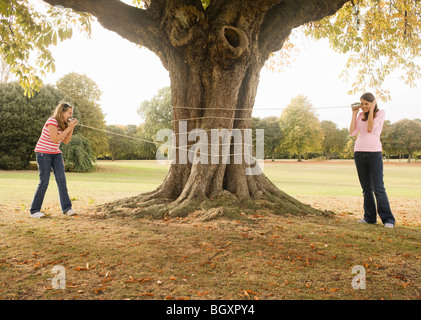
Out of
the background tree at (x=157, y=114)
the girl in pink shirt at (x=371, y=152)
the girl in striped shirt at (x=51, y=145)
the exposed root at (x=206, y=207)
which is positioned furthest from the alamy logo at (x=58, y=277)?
the background tree at (x=157, y=114)

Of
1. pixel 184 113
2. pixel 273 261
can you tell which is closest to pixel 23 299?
pixel 273 261

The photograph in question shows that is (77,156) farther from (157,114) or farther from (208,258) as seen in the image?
(208,258)

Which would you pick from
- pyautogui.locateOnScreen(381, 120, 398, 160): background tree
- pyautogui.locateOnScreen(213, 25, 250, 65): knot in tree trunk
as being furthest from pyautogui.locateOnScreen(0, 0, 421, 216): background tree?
pyautogui.locateOnScreen(381, 120, 398, 160): background tree

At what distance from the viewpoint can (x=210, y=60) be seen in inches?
212

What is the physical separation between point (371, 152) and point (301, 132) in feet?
145

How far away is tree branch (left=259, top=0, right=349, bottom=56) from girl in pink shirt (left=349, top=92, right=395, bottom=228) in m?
2.03

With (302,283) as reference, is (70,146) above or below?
above

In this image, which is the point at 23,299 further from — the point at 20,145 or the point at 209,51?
the point at 20,145

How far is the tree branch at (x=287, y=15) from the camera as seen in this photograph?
574 cm

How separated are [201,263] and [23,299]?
1.61m

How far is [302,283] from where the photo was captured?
281 centimetres

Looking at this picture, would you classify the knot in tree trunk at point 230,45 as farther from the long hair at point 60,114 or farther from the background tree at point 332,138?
the background tree at point 332,138

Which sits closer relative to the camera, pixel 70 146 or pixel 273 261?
pixel 273 261

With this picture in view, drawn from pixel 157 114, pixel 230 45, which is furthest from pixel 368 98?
pixel 157 114
